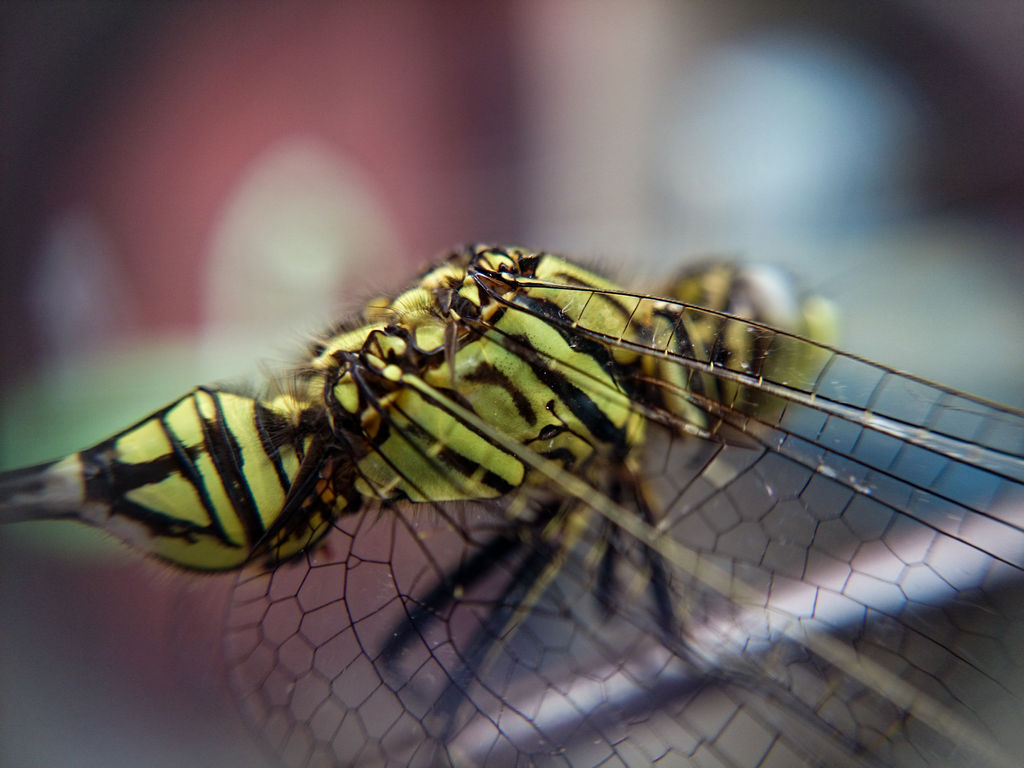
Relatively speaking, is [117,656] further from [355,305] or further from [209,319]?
[209,319]

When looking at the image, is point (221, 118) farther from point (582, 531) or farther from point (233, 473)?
point (582, 531)

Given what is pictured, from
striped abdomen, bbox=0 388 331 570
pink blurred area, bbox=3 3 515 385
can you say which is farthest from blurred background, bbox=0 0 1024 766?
striped abdomen, bbox=0 388 331 570

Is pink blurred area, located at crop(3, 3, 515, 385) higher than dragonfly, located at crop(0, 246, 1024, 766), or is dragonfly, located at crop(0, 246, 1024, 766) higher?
pink blurred area, located at crop(3, 3, 515, 385)

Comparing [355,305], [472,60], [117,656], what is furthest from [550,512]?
[472,60]

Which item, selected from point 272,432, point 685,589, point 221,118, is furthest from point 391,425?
point 221,118

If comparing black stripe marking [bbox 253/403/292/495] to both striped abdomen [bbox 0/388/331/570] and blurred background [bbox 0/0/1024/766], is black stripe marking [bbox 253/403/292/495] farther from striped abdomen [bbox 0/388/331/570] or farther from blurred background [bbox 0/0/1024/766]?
blurred background [bbox 0/0/1024/766]
